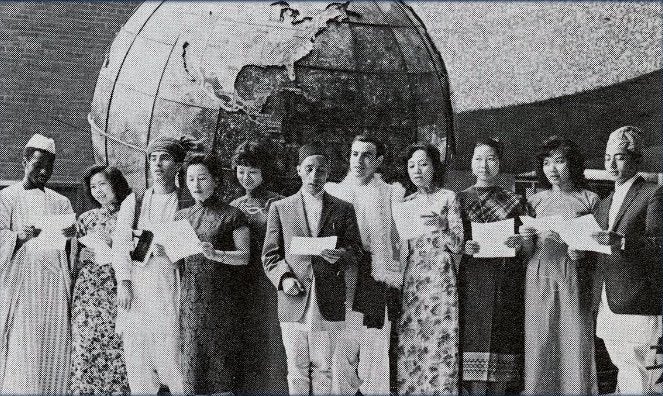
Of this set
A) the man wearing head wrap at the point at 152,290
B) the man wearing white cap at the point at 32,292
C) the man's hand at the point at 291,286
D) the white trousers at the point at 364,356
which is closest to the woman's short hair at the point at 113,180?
the man wearing head wrap at the point at 152,290

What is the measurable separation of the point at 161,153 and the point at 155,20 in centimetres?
99

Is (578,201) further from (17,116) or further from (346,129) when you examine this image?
(17,116)

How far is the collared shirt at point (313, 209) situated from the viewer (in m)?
5.90

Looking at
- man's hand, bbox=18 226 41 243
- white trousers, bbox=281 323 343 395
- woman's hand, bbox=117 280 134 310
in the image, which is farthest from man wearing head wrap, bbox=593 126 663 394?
man's hand, bbox=18 226 41 243

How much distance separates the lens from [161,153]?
20.0ft

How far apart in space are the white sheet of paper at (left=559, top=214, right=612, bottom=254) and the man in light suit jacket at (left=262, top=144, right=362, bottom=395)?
1.18 metres

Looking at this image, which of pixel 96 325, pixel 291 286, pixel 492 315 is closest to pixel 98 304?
pixel 96 325

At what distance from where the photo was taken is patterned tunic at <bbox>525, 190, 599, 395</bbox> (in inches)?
236

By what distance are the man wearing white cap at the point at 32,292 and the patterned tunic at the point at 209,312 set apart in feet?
2.83

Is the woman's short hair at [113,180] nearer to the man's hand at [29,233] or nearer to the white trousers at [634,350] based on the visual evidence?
the man's hand at [29,233]

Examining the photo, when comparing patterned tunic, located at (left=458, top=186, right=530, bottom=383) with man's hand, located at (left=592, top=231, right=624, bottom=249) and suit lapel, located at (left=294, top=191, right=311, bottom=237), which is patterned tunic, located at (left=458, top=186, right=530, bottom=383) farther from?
suit lapel, located at (left=294, top=191, right=311, bottom=237)

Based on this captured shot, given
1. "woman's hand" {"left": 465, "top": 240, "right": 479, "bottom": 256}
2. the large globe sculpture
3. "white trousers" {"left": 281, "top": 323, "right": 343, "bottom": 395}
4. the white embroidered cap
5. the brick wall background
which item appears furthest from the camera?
the brick wall background

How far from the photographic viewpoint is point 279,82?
6.28m

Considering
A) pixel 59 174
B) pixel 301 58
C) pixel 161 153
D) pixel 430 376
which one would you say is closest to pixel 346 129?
pixel 301 58
